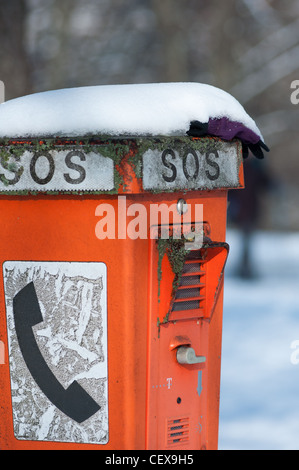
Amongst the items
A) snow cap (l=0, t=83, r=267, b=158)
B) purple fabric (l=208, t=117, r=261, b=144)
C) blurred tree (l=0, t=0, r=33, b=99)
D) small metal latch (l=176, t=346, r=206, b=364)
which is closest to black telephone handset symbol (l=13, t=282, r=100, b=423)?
small metal latch (l=176, t=346, r=206, b=364)

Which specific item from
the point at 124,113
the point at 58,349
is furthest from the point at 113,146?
the point at 58,349

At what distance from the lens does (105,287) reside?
224cm

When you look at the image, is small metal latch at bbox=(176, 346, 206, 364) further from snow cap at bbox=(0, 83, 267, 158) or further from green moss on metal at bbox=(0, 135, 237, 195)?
snow cap at bbox=(0, 83, 267, 158)

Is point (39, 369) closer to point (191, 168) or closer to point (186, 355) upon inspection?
point (186, 355)

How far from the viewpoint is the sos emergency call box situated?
2203mm

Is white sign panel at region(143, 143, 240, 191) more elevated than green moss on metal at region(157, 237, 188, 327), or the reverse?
white sign panel at region(143, 143, 240, 191)

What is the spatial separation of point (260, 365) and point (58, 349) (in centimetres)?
241

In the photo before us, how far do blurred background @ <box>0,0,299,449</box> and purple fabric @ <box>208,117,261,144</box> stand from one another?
2753mm

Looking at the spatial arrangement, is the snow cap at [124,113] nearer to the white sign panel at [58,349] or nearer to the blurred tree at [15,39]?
the white sign panel at [58,349]

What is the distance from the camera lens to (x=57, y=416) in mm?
2328

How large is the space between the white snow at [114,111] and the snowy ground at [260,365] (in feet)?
5.27

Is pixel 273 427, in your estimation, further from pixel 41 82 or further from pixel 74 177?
pixel 41 82

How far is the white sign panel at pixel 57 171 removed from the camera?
218 centimetres

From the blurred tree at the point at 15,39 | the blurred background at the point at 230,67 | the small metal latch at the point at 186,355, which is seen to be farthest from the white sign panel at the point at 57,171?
the blurred tree at the point at 15,39
